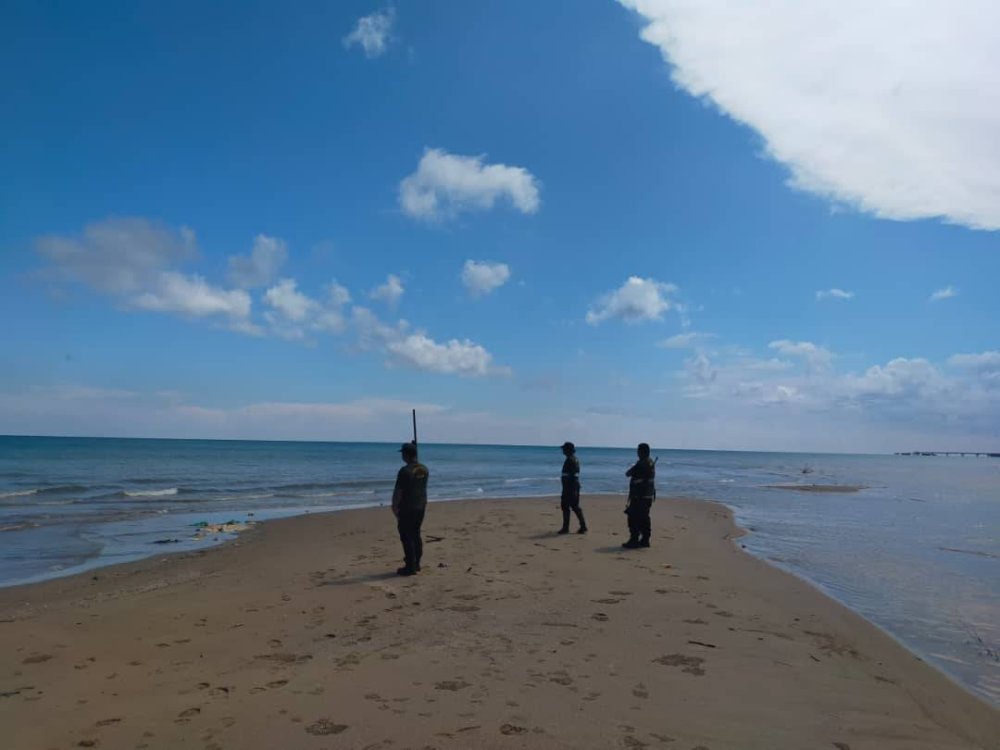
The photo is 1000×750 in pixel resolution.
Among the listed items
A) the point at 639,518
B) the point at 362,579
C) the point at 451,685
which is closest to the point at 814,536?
the point at 639,518

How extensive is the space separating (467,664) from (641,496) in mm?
6866

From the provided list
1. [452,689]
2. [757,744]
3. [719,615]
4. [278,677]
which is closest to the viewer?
[757,744]

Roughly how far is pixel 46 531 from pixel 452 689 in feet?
52.1

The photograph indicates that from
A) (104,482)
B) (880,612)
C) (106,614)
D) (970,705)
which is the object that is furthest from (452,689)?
(104,482)

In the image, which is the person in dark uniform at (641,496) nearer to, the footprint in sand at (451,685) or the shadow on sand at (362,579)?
the shadow on sand at (362,579)

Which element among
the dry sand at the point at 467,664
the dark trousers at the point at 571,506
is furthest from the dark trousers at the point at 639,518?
the dry sand at the point at 467,664

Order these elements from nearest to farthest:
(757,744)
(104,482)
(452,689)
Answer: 1. (757,744)
2. (452,689)
3. (104,482)

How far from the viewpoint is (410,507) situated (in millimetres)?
9336

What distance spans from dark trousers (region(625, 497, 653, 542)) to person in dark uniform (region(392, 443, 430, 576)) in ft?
14.1

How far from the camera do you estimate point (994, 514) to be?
21.3m

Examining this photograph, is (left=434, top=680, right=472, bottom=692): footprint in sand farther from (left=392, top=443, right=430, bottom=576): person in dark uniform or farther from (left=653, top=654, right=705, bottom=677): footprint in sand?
(left=392, top=443, right=430, bottom=576): person in dark uniform

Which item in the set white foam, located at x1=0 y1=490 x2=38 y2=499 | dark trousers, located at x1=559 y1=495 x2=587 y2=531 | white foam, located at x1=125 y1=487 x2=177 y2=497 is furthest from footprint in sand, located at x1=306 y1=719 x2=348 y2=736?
white foam, located at x1=0 y1=490 x2=38 y2=499

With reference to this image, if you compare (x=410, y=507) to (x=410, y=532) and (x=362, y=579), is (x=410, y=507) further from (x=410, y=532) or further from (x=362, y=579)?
(x=362, y=579)

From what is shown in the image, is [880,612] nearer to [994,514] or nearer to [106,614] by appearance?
[106,614]
